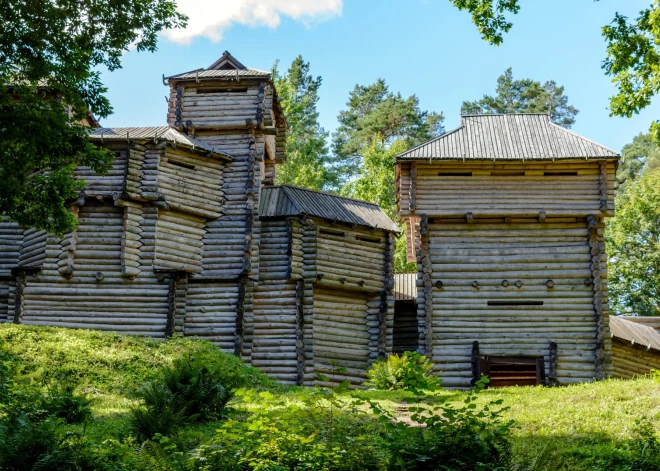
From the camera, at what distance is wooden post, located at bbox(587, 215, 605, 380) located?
24.2m

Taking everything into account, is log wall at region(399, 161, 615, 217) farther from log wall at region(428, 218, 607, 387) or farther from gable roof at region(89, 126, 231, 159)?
gable roof at region(89, 126, 231, 159)

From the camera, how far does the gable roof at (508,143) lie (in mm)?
25250

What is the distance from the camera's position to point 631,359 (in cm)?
3111

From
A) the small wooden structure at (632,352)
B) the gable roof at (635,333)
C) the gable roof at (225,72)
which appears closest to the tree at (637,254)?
the gable roof at (635,333)

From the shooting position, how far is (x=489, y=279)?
25.1 metres

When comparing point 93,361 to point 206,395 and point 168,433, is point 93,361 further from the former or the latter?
point 168,433

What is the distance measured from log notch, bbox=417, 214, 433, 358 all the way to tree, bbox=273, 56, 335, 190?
54.5 feet

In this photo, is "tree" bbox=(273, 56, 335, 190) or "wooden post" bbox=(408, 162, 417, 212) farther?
"tree" bbox=(273, 56, 335, 190)

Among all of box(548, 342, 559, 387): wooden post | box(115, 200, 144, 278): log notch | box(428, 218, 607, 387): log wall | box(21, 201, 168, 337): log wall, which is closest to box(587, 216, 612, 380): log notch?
box(428, 218, 607, 387): log wall

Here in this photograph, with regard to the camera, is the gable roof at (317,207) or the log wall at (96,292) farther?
the gable roof at (317,207)

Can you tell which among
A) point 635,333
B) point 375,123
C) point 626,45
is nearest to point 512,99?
point 375,123

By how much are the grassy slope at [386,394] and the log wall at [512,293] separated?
19.2ft

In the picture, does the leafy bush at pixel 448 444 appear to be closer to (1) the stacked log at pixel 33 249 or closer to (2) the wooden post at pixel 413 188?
(2) the wooden post at pixel 413 188

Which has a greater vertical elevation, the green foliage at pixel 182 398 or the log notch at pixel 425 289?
the log notch at pixel 425 289
